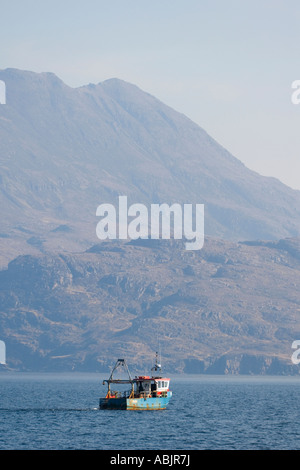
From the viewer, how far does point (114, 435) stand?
→ 176 m

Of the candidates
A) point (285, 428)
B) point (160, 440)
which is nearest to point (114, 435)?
point (160, 440)

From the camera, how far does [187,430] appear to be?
186 metres
